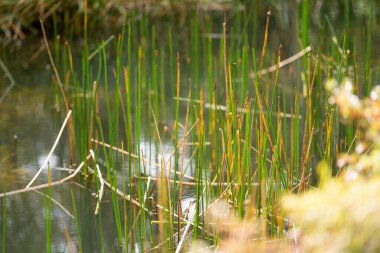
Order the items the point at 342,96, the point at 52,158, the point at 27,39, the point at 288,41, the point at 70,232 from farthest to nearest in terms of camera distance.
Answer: the point at 27,39 < the point at 288,41 < the point at 52,158 < the point at 70,232 < the point at 342,96

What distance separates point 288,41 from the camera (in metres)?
4.15

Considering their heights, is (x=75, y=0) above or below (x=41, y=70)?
above

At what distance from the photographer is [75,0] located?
172 inches

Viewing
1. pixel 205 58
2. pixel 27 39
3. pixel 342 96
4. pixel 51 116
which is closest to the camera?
pixel 342 96

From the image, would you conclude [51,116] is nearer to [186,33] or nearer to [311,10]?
[186,33]

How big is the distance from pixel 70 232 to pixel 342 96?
133 centimetres

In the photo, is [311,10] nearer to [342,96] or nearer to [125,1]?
[125,1]

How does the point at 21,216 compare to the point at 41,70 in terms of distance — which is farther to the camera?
the point at 41,70

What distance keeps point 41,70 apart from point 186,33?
1093mm

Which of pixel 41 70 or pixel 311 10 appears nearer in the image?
pixel 41 70

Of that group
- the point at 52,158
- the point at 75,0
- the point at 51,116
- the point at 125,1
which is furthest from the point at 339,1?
the point at 52,158

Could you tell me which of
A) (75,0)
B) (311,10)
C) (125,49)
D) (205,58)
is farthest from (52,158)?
(311,10)

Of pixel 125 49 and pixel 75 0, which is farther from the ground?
pixel 75 0

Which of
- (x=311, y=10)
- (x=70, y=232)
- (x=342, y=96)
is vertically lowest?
(x=70, y=232)
